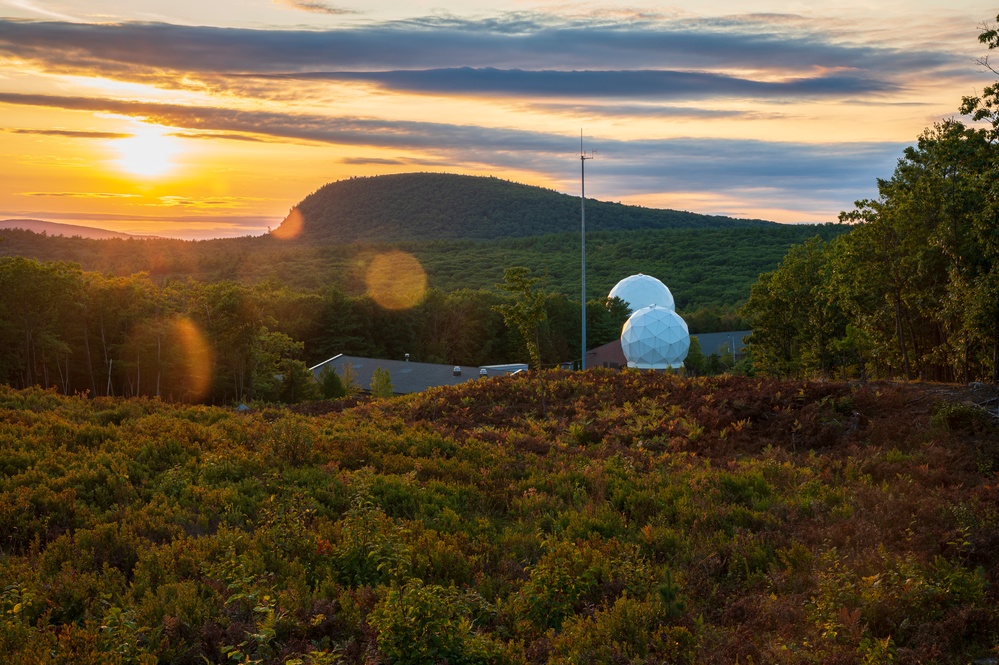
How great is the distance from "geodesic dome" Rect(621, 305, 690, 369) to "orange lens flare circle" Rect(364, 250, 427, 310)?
1322 inches

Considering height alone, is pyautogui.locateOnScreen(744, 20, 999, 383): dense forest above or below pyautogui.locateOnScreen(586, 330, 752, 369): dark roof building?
above

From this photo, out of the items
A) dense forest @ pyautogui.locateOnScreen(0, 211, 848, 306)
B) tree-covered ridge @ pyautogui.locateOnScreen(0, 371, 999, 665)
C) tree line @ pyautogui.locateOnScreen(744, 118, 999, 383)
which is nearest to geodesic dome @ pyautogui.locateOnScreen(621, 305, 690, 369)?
tree line @ pyautogui.locateOnScreen(744, 118, 999, 383)

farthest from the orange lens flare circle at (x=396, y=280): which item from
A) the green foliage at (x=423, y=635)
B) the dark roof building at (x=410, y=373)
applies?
the green foliage at (x=423, y=635)

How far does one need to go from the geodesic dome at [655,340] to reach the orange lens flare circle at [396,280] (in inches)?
1322

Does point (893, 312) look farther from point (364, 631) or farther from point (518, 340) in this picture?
point (518, 340)

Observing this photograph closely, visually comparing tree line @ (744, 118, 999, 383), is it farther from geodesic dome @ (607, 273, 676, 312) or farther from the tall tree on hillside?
geodesic dome @ (607, 273, 676, 312)

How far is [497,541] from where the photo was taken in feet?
39.0

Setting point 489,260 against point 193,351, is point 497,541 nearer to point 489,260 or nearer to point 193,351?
point 193,351

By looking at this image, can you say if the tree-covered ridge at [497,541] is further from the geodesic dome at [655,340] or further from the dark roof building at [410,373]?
the geodesic dome at [655,340]

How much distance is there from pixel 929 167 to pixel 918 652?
2750cm

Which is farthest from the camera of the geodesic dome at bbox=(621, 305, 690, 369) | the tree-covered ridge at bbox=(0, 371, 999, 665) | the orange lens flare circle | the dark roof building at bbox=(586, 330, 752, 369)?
the orange lens flare circle

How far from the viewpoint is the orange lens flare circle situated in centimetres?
8681

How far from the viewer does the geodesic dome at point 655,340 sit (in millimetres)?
59031

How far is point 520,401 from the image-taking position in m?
26.3
